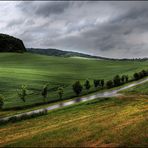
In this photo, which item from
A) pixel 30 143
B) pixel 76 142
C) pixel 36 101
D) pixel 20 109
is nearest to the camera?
pixel 76 142

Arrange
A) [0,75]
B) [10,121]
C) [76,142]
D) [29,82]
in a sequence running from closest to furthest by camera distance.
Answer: [76,142], [10,121], [29,82], [0,75]

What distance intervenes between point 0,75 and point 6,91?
38970 millimetres

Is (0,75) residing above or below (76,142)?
above

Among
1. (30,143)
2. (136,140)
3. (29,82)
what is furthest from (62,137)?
(29,82)

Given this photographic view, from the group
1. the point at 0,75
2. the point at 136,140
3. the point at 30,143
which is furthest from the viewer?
the point at 0,75

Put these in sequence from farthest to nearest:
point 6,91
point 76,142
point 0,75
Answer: point 0,75 → point 6,91 → point 76,142

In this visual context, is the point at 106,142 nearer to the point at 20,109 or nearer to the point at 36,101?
the point at 20,109

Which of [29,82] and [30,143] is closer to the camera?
[30,143]

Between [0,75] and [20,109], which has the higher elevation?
[0,75]

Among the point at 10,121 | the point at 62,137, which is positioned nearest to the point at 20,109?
the point at 10,121

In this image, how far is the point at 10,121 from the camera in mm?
88438

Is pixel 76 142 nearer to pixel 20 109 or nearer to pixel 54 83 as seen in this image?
pixel 20 109

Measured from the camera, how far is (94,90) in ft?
523

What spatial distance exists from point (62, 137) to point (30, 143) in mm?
5325
